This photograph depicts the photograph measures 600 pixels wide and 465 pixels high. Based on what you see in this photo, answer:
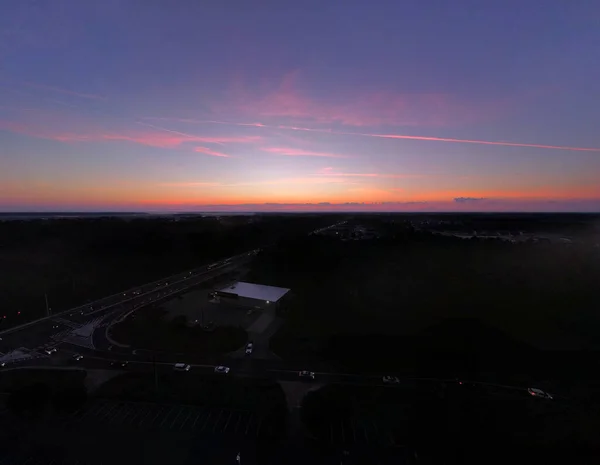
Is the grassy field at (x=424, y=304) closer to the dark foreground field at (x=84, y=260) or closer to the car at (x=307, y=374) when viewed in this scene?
the car at (x=307, y=374)

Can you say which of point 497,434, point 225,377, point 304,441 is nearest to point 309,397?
point 304,441

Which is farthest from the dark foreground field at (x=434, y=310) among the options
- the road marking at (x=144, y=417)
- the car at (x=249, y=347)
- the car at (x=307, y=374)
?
the road marking at (x=144, y=417)

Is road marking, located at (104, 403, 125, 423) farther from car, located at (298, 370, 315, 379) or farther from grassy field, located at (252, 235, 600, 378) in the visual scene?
grassy field, located at (252, 235, 600, 378)

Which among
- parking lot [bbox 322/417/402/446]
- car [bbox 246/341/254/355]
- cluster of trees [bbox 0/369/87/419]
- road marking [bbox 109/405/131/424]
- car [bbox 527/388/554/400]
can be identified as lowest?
car [bbox 527/388/554/400]

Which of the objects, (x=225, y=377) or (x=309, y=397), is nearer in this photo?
(x=309, y=397)

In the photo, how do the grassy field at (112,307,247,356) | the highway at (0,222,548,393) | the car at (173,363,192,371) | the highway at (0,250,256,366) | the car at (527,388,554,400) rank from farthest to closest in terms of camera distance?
1. the highway at (0,250,256,366)
2. the grassy field at (112,307,247,356)
3. the car at (173,363,192,371)
4. the highway at (0,222,548,393)
5. the car at (527,388,554,400)

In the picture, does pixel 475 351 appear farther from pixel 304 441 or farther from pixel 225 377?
pixel 225 377

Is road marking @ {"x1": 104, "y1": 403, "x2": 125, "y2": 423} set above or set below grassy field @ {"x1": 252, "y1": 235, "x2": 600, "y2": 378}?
below

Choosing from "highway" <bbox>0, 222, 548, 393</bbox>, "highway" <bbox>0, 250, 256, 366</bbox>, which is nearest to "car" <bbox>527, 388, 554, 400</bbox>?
"highway" <bbox>0, 222, 548, 393</bbox>

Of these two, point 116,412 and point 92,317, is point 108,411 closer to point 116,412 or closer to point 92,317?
point 116,412
